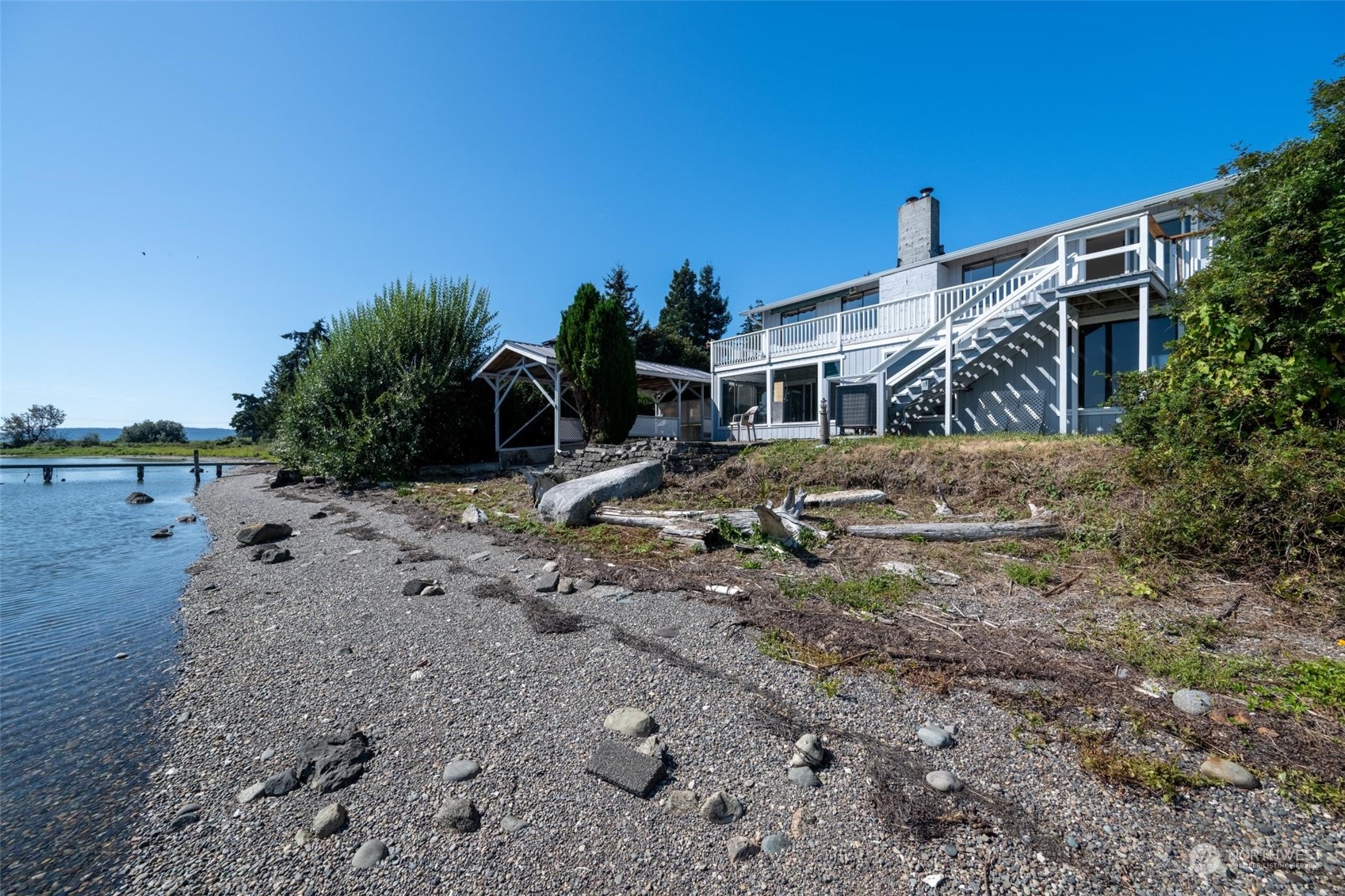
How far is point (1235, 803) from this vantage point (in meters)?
2.20

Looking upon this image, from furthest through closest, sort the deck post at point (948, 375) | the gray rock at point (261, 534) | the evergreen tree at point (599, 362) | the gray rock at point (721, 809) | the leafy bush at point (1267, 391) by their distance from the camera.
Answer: the evergreen tree at point (599, 362) < the deck post at point (948, 375) < the gray rock at point (261, 534) < the leafy bush at point (1267, 391) < the gray rock at point (721, 809)

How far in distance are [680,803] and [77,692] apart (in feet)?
16.3

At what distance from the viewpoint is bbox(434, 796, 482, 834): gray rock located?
7.55 feet

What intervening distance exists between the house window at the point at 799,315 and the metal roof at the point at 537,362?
452 centimetres

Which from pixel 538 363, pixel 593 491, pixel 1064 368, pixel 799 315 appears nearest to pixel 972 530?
pixel 593 491

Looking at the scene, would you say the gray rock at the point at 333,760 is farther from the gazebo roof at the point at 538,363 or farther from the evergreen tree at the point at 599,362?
the gazebo roof at the point at 538,363

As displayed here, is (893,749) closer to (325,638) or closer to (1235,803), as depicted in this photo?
(1235,803)

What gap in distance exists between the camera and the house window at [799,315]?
20.8 meters

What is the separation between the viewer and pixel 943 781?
7.86 feet

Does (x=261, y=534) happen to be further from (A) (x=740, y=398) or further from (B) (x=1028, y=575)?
(A) (x=740, y=398)

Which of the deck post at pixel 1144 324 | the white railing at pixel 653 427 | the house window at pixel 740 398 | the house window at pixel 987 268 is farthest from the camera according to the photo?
the house window at pixel 740 398

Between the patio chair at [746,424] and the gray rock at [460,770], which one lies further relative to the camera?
the patio chair at [746,424]

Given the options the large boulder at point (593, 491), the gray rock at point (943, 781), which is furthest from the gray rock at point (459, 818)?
the large boulder at point (593, 491)

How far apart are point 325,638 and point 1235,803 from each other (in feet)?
19.8
